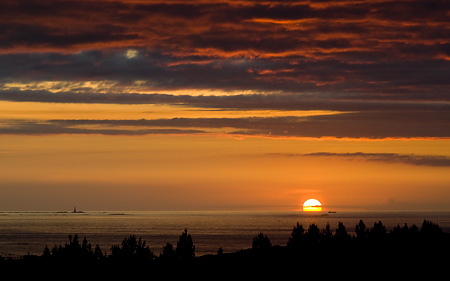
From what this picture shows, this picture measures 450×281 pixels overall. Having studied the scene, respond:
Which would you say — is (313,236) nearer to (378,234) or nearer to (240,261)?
(378,234)

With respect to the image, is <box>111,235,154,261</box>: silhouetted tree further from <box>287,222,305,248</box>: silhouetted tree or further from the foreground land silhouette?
<box>287,222,305,248</box>: silhouetted tree

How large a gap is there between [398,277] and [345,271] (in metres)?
6.70

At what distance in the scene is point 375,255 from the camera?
3376 inches

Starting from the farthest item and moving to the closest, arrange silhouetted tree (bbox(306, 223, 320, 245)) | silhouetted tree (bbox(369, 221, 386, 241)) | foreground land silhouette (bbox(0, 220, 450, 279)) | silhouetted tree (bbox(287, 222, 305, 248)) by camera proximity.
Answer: silhouetted tree (bbox(306, 223, 320, 245)), silhouetted tree (bbox(369, 221, 386, 241)), silhouetted tree (bbox(287, 222, 305, 248)), foreground land silhouette (bbox(0, 220, 450, 279))

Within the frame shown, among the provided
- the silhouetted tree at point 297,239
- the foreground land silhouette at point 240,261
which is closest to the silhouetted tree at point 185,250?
the foreground land silhouette at point 240,261

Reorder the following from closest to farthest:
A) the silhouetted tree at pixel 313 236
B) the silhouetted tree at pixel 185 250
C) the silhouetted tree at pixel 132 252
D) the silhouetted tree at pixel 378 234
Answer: the silhouetted tree at pixel 132 252, the silhouetted tree at pixel 185 250, the silhouetted tree at pixel 378 234, the silhouetted tree at pixel 313 236

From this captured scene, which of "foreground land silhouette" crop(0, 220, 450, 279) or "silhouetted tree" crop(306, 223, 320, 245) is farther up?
"silhouetted tree" crop(306, 223, 320, 245)

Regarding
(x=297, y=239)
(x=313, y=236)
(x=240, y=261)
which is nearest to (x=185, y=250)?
(x=240, y=261)

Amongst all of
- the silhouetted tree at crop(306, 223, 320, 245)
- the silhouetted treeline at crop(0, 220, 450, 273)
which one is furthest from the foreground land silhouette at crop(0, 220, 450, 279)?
the silhouetted tree at crop(306, 223, 320, 245)

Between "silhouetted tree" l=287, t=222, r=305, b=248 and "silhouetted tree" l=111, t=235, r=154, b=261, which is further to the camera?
"silhouetted tree" l=287, t=222, r=305, b=248

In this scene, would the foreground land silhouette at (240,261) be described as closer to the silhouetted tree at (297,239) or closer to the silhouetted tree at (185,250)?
the silhouetted tree at (185,250)

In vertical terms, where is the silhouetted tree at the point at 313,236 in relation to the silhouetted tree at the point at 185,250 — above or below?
above

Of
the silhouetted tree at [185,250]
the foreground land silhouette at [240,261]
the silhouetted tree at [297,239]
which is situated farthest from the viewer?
the silhouetted tree at [297,239]

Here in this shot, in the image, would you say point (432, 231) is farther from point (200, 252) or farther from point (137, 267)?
point (200, 252)
